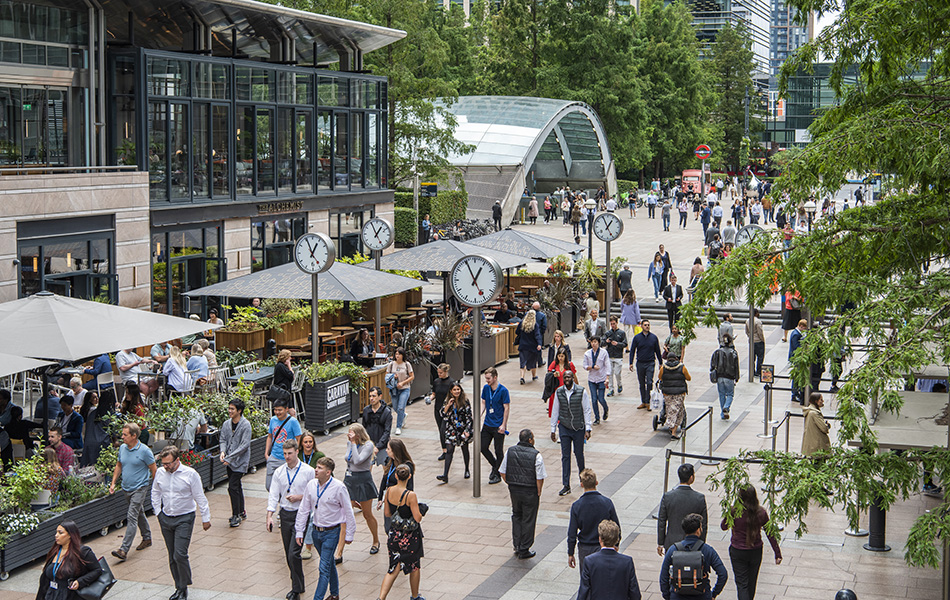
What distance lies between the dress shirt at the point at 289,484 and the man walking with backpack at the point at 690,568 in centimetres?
376

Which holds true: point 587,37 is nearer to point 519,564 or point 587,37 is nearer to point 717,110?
point 717,110

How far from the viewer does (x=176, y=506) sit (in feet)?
37.0

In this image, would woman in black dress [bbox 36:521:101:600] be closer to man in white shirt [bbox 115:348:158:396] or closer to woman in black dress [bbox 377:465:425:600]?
woman in black dress [bbox 377:465:425:600]

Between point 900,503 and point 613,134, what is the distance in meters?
56.9

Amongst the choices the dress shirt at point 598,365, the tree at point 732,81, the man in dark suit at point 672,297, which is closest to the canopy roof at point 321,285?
the dress shirt at point 598,365

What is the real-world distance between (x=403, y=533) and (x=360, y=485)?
2059mm

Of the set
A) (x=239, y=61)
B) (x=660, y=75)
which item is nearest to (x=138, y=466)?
(x=239, y=61)

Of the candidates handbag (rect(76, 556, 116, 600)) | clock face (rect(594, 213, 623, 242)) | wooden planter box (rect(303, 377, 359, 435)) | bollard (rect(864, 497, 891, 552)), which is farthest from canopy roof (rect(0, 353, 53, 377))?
clock face (rect(594, 213, 623, 242))

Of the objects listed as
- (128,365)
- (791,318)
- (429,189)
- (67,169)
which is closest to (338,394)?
(128,365)

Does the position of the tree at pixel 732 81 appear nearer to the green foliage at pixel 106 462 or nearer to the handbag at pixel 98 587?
the green foliage at pixel 106 462

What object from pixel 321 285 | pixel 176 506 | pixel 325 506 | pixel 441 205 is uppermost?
pixel 441 205

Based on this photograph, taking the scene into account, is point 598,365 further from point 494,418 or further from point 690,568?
point 690,568

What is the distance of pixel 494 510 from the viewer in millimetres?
14656

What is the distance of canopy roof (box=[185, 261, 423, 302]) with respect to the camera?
20.5m
